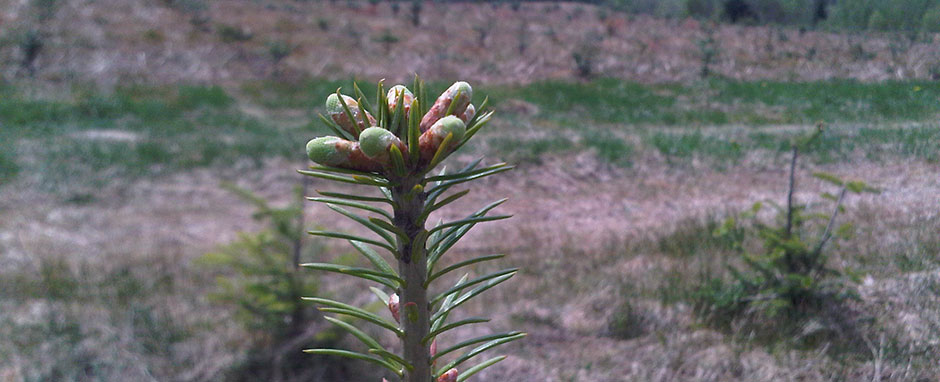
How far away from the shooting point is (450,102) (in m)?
0.66

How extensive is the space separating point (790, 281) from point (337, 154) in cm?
185

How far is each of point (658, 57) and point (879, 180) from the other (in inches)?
202

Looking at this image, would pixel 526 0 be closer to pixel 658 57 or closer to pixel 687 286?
pixel 658 57

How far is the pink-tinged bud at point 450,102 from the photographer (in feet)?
2.15

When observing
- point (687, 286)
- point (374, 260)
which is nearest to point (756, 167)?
point (687, 286)

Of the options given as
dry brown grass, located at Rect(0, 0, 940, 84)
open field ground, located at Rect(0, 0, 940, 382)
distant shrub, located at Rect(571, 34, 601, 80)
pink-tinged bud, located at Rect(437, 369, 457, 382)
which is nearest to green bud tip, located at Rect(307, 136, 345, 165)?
pink-tinged bud, located at Rect(437, 369, 457, 382)

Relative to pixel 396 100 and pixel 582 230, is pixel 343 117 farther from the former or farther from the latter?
pixel 582 230

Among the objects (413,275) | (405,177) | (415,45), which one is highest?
(415,45)

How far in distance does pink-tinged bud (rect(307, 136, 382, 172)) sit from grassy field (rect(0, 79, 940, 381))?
44.8 inches

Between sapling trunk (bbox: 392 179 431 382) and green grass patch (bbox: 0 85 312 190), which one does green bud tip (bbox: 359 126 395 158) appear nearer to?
sapling trunk (bbox: 392 179 431 382)

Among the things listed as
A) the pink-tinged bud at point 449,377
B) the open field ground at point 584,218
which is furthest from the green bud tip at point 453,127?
the open field ground at point 584,218

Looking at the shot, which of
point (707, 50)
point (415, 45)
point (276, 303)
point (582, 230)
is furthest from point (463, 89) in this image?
point (415, 45)

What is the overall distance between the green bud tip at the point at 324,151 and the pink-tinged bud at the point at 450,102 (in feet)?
0.33

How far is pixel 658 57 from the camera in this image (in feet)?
22.0
